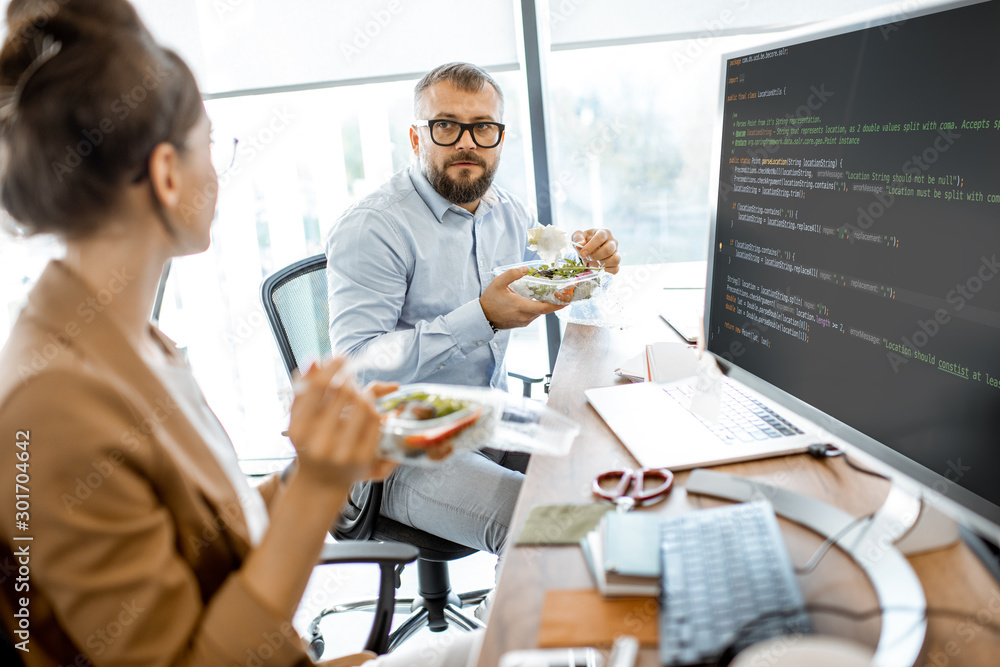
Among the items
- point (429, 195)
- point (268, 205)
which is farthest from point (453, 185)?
point (268, 205)

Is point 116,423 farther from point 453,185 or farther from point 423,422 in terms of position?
point 453,185

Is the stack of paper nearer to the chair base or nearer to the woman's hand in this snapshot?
the woman's hand

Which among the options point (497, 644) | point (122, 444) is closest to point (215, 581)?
point (122, 444)

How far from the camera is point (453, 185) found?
2.05 metres

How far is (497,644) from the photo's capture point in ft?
2.37

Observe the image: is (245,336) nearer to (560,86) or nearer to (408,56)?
(408,56)

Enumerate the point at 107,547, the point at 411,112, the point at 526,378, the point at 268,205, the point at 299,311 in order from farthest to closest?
the point at 268,205
the point at 411,112
the point at 526,378
the point at 299,311
the point at 107,547

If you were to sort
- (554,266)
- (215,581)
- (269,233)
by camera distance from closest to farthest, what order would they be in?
1. (215,581)
2. (554,266)
3. (269,233)

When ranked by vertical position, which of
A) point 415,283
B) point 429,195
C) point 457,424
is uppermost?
point 429,195

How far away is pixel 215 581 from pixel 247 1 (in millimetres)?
2771

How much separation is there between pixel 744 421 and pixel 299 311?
1184mm

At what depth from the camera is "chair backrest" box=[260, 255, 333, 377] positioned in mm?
1742

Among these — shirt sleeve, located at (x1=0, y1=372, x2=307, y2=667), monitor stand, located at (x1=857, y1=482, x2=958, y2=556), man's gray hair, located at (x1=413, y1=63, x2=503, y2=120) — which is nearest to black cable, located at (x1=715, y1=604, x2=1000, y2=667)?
monitor stand, located at (x1=857, y1=482, x2=958, y2=556)

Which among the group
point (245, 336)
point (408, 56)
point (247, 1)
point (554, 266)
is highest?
point (247, 1)
